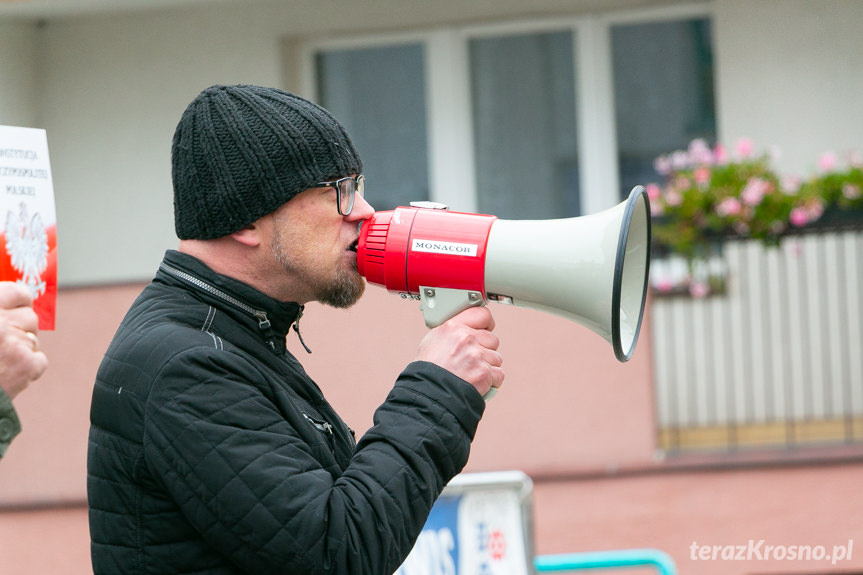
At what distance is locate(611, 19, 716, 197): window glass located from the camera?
314 inches

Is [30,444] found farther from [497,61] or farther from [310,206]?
[310,206]

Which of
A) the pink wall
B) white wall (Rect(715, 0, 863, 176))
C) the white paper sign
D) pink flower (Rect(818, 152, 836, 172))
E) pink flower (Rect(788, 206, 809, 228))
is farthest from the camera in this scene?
white wall (Rect(715, 0, 863, 176))

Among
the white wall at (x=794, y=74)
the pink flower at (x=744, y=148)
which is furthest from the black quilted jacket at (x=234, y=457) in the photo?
the white wall at (x=794, y=74)

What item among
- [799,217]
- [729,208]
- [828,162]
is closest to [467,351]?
[729,208]

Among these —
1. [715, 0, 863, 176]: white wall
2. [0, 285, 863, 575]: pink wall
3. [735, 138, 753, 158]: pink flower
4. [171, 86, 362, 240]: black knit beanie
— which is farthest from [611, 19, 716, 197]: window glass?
[171, 86, 362, 240]: black knit beanie

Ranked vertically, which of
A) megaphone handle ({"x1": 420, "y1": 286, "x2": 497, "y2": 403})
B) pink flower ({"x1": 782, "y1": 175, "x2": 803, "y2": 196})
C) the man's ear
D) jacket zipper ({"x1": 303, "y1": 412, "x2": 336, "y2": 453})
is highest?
pink flower ({"x1": 782, "y1": 175, "x2": 803, "y2": 196})

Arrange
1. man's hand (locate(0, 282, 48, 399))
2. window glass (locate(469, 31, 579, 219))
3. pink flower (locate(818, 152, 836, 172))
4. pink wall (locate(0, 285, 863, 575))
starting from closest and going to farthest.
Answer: man's hand (locate(0, 282, 48, 399))
pink wall (locate(0, 285, 863, 575))
pink flower (locate(818, 152, 836, 172))
window glass (locate(469, 31, 579, 219))

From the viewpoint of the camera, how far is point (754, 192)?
6.64 metres

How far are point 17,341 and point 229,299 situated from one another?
0.41 metres

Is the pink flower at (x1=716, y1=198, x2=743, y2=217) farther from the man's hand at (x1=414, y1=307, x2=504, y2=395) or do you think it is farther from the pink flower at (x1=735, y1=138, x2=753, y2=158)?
the man's hand at (x1=414, y1=307, x2=504, y2=395)

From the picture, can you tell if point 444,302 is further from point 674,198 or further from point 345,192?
point 674,198

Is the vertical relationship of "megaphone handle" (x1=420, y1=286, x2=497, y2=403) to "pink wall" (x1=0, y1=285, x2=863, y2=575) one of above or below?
above

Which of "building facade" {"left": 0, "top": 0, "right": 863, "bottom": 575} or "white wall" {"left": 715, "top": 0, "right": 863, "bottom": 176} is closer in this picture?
"building facade" {"left": 0, "top": 0, "right": 863, "bottom": 575}

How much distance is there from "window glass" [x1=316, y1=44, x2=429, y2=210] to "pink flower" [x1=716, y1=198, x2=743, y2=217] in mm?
2548
